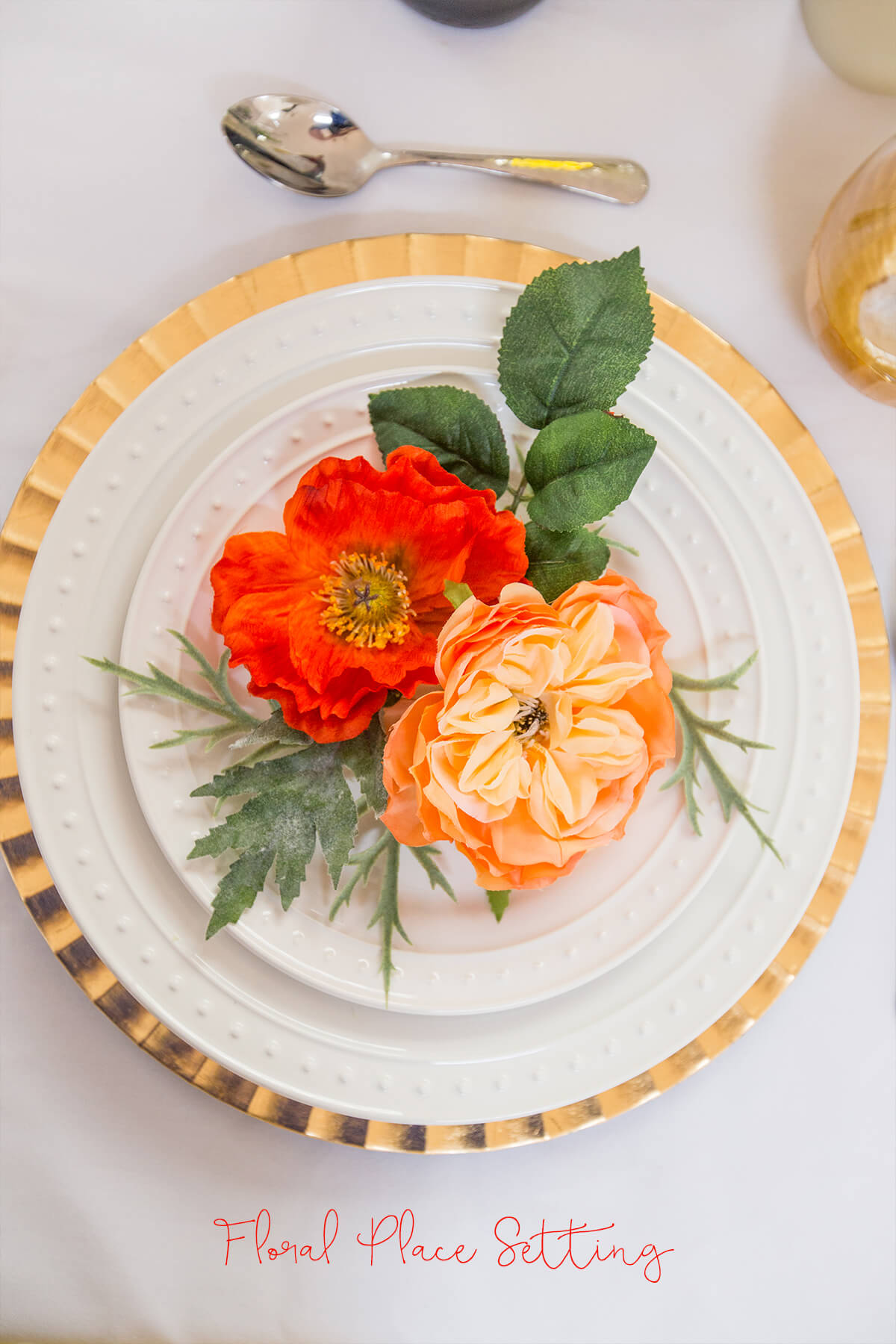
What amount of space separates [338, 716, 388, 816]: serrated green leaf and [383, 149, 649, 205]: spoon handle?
10.5 inches

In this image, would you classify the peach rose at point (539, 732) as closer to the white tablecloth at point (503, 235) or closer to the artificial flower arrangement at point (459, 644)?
the artificial flower arrangement at point (459, 644)

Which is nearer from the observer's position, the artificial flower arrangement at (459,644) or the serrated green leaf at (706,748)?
the artificial flower arrangement at (459,644)

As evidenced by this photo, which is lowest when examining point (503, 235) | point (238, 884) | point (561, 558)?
point (238, 884)

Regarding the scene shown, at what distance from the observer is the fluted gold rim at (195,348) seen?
36cm

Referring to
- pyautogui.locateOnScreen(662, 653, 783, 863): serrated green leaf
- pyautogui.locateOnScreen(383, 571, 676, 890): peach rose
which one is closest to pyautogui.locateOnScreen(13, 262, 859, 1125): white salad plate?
pyautogui.locateOnScreen(662, 653, 783, 863): serrated green leaf

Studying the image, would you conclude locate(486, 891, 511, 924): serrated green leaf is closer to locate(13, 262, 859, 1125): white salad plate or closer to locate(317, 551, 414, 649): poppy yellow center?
locate(13, 262, 859, 1125): white salad plate

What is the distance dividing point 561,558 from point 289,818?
0.15 m

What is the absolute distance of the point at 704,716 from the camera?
376 millimetres

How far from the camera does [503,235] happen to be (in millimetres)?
393

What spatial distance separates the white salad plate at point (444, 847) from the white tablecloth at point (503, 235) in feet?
0.21

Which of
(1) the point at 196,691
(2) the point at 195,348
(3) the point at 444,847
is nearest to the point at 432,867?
(3) the point at 444,847

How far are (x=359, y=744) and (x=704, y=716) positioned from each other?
0.16 metres

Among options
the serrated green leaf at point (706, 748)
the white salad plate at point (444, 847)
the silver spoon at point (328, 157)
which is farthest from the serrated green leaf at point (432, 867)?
the silver spoon at point (328, 157)

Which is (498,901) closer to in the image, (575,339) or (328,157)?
(575,339)
